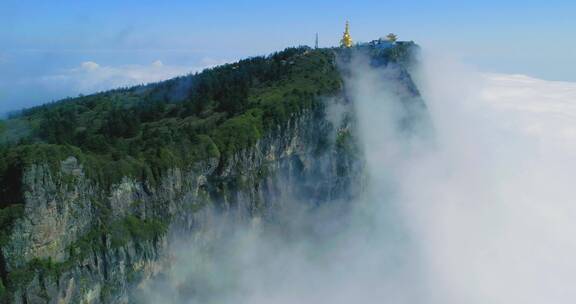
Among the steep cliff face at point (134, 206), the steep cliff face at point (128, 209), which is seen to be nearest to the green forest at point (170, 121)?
the steep cliff face at point (134, 206)

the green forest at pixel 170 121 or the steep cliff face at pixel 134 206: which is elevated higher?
the green forest at pixel 170 121

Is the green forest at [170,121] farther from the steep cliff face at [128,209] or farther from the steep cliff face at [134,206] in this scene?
the steep cliff face at [128,209]

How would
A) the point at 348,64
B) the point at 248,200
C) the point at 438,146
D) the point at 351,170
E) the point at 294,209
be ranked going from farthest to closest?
the point at 438,146
the point at 348,64
the point at 351,170
the point at 294,209
the point at 248,200

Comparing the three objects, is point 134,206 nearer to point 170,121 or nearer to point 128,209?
point 128,209

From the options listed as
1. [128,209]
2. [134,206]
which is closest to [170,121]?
[134,206]

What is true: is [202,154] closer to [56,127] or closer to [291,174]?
[291,174]

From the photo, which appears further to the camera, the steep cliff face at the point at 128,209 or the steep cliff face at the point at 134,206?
the steep cliff face at the point at 128,209

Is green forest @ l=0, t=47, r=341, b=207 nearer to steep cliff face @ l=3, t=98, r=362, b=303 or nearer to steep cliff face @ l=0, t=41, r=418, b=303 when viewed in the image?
steep cliff face @ l=0, t=41, r=418, b=303

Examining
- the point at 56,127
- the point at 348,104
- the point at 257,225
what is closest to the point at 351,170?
the point at 348,104
